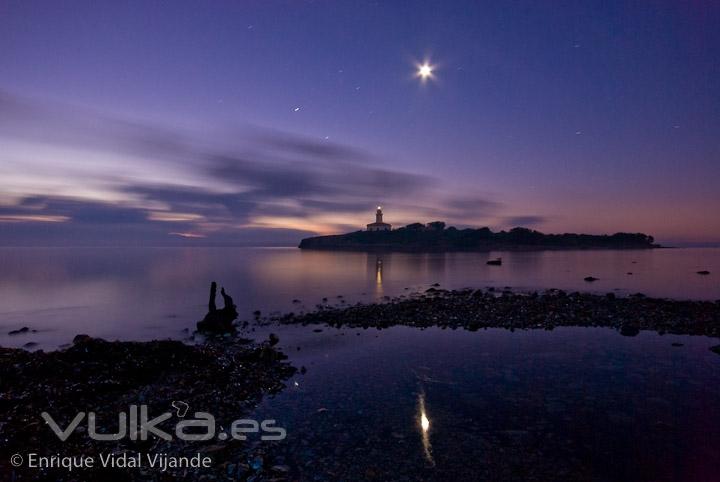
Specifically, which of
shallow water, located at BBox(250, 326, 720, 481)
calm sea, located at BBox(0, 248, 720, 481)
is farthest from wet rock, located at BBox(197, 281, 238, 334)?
shallow water, located at BBox(250, 326, 720, 481)

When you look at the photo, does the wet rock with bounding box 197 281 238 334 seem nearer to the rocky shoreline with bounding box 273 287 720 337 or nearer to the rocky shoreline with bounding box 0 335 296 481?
the rocky shoreline with bounding box 273 287 720 337

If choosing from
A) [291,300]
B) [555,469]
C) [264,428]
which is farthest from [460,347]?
[291,300]

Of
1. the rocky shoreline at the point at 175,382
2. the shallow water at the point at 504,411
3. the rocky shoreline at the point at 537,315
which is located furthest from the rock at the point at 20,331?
the shallow water at the point at 504,411

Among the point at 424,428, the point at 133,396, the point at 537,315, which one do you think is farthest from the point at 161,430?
the point at 537,315

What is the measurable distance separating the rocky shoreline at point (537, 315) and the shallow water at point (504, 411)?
4079 mm

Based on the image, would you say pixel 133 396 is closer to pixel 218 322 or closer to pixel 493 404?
pixel 493 404

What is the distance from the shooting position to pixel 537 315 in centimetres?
2786

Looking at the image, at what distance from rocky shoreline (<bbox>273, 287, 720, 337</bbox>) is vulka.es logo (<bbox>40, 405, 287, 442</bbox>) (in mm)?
15492

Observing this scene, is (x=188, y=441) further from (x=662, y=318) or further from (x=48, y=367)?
(x=662, y=318)

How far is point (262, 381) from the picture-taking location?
15.3 m

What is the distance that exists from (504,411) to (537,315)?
17713 mm

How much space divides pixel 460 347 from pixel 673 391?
930 centimetres

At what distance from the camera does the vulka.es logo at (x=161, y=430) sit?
10.8m

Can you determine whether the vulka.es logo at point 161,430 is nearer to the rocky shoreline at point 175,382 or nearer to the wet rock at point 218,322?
the rocky shoreline at point 175,382
